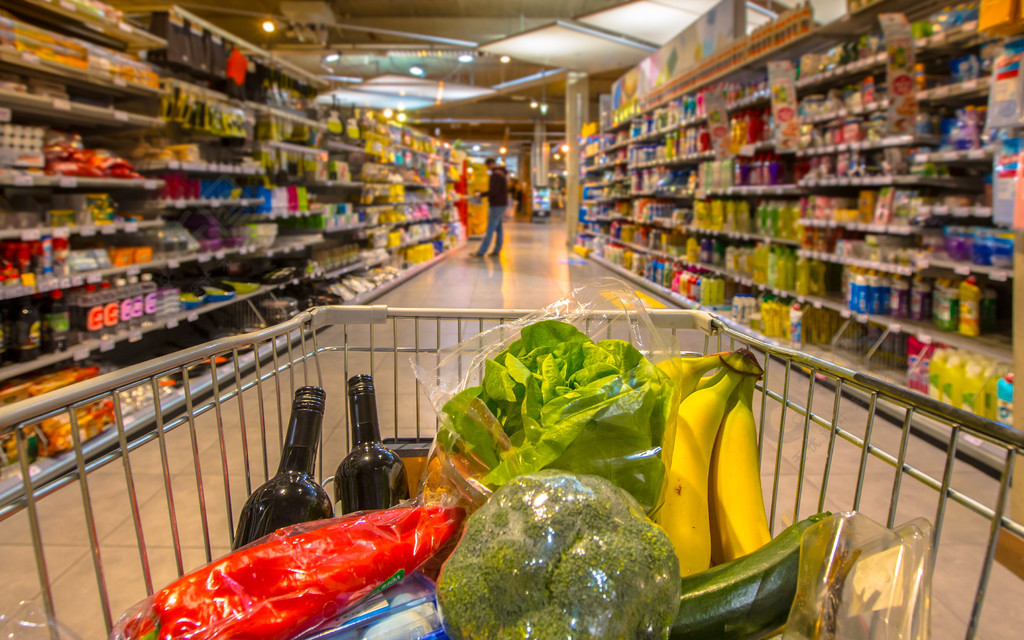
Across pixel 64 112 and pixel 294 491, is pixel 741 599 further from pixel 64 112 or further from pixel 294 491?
pixel 64 112

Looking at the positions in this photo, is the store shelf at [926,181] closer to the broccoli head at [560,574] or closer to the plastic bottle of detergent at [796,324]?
the plastic bottle of detergent at [796,324]

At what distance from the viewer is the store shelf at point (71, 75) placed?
2846 mm

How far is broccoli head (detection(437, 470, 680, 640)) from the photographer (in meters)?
0.62

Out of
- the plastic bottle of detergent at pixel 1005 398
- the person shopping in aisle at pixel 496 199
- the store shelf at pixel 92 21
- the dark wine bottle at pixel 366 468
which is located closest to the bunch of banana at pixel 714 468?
the dark wine bottle at pixel 366 468

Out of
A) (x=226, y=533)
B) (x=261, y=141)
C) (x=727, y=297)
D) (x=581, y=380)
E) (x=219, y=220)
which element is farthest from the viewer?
(x=727, y=297)

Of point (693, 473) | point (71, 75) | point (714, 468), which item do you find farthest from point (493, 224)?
point (693, 473)

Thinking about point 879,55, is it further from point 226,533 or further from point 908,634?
point 226,533

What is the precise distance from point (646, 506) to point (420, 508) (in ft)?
1.03

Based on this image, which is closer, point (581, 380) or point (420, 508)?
point (420, 508)

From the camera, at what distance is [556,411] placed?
887mm

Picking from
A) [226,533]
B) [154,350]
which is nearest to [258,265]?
[154,350]

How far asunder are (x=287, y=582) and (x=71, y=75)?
11.8 feet

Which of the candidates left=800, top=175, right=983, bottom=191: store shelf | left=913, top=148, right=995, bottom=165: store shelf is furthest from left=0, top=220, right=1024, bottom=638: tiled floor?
left=913, top=148, right=995, bottom=165: store shelf

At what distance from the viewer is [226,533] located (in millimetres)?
2367
